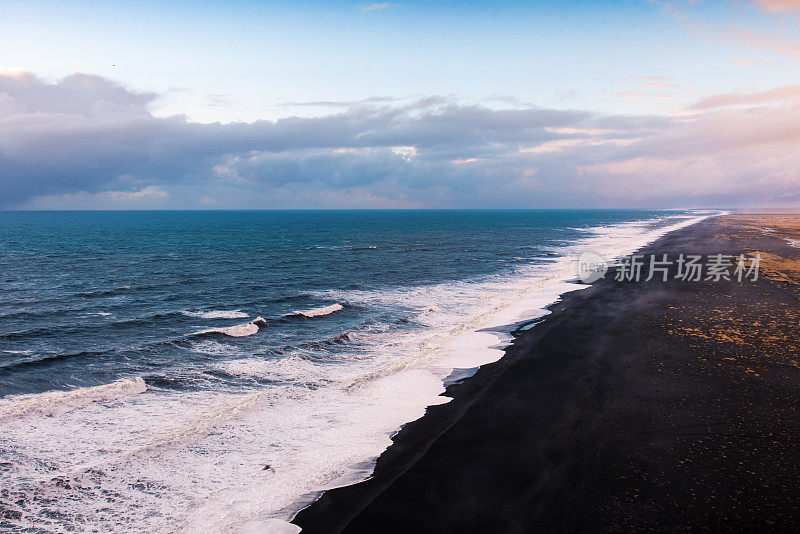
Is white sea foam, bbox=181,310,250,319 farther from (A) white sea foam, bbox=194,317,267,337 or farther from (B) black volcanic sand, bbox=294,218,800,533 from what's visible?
(B) black volcanic sand, bbox=294,218,800,533

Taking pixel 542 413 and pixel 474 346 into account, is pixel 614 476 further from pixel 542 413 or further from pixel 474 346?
pixel 474 346

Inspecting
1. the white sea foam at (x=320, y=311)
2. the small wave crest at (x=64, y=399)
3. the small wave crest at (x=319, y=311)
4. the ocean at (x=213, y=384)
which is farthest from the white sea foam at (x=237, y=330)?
the small wave crest at (x=64, y=399)

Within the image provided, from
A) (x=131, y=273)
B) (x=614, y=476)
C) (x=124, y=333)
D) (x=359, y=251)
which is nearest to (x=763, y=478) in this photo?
(x=614, y=476)

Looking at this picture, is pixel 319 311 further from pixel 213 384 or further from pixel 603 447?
pixel 603 447

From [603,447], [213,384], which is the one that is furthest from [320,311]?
[603,447]

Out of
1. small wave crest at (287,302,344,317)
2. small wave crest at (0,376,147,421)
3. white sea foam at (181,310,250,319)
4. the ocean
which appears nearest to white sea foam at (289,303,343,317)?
small wave crest at (287,302,344,317)
